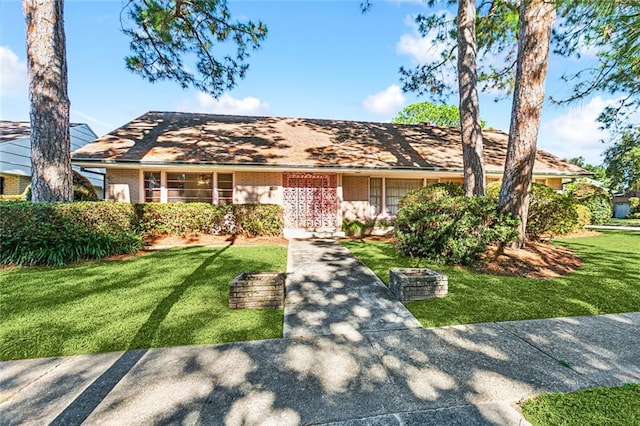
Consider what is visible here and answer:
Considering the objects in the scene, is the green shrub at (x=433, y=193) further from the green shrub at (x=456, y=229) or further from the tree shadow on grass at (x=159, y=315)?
the tree shadow on grass at (x=159, y=315)

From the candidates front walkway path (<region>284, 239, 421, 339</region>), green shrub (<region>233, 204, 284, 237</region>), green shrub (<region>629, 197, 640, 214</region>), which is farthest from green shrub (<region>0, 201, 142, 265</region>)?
green shrub (<region>629, 197, 640, 214</region>)

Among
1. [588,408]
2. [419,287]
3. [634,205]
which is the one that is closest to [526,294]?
[419,287]

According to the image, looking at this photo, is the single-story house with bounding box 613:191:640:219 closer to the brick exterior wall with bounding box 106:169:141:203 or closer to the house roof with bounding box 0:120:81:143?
the brick exterior wall with bounding box 106:169:141:203

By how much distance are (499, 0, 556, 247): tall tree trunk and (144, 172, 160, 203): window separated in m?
11.4

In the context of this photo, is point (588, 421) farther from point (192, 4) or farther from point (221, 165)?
point (192, 4)

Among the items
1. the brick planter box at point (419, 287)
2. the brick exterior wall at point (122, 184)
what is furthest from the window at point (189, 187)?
the brick planter box at point (419, 287)

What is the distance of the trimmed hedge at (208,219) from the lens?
A: 9195 mm

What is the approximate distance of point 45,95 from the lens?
22.2 ft

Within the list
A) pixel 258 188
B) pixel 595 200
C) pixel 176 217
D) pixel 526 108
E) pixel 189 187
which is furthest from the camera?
pixel 595 200

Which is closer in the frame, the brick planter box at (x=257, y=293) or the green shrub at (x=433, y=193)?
the brick planter box at (x=257, y=293)

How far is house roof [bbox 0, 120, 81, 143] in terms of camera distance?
48.0ft

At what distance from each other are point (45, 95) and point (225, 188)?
5671 mm

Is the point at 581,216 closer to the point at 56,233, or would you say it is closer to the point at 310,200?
the point at 310,200

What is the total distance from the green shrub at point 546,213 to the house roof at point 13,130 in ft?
75.9
